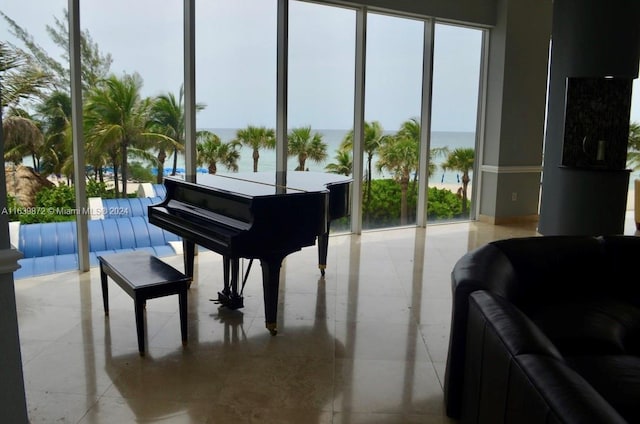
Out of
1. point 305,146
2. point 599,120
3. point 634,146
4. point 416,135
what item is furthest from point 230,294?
point 634,146

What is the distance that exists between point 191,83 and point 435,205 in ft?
12.8

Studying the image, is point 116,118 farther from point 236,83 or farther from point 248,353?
point 248,353

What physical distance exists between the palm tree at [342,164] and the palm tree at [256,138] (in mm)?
870

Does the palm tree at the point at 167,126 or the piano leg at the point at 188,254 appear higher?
the palm tree at the point at 167,126

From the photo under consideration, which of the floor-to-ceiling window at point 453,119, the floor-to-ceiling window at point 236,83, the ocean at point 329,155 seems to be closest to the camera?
the floor-to-ceiling window at point 236,83

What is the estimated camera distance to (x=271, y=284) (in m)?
3.38

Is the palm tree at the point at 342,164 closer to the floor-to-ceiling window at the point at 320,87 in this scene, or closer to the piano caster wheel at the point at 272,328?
the floor-to-ceiling window at the point at 320,87

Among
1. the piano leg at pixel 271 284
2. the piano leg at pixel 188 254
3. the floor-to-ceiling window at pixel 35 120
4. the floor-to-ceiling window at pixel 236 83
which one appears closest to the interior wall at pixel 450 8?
the floor-to-ceiling window at pixel 236 83

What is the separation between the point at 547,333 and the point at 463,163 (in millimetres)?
5454

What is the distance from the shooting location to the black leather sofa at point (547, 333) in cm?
143

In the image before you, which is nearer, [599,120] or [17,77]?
[17,77]

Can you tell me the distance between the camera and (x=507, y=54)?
729cm

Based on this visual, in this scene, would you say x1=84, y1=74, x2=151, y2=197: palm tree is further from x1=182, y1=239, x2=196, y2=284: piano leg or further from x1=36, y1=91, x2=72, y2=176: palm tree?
x1=182, y1=239, x2=196, y2=284: piano leg

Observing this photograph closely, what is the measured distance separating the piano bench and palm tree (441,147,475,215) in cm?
509
